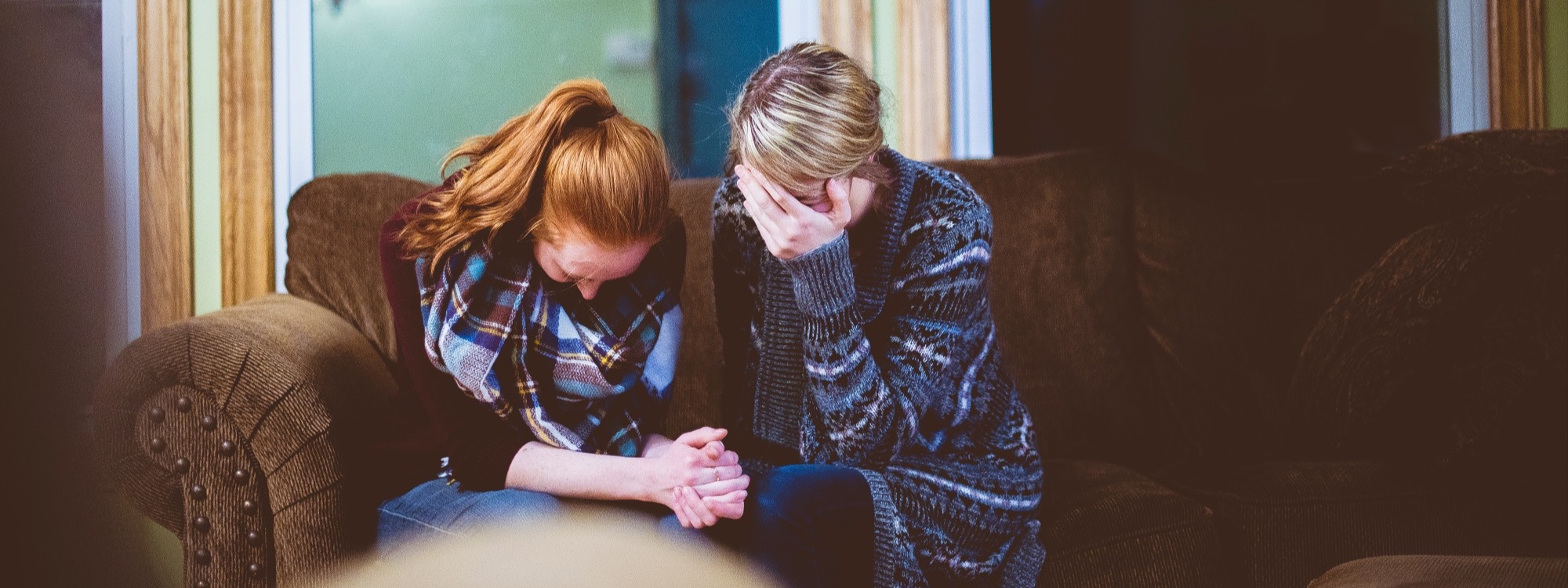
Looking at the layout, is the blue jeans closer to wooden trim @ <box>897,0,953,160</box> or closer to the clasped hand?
the clasped hand

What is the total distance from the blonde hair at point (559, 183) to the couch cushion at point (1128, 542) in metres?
0.68

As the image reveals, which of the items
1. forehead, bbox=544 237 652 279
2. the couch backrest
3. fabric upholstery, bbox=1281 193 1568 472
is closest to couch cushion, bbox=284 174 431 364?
the couch backrest

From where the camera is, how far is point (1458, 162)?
5.45 ft

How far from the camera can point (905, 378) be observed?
1.27 meters

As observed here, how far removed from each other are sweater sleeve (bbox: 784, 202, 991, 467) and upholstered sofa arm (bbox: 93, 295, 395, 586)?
586 mm

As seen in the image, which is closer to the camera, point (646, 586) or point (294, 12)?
point (646, 586)

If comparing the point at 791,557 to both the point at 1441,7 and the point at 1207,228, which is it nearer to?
the point at 1207,228

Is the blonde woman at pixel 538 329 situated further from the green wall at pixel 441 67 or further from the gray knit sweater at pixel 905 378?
the green wall at pixel 441 67

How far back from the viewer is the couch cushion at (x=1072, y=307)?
1.83 metres

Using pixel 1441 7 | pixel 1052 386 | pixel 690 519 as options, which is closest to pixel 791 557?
pixel 690 519

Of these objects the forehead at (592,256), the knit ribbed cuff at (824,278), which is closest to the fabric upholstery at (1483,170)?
the knit ribbed cuff at (824,278)

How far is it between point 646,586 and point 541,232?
0.44 meters

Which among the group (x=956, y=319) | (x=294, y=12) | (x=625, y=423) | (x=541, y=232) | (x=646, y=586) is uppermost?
(x=294, y=12)

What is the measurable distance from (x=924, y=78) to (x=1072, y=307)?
704 millimetres
